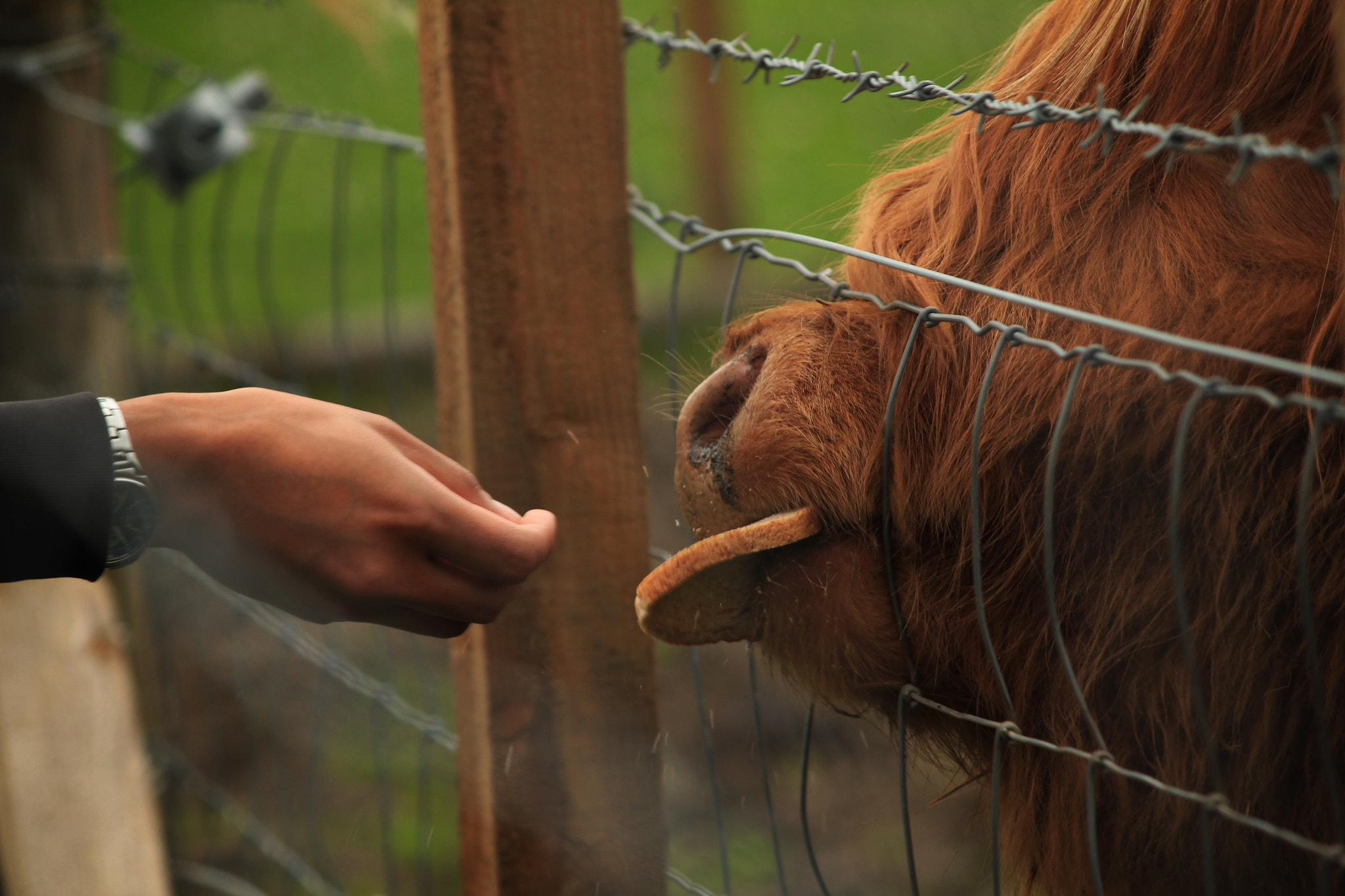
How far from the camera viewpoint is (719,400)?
1.18 meters

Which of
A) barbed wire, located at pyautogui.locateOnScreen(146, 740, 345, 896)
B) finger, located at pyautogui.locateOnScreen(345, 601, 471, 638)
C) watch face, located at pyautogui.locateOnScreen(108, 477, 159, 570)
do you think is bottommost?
barbed wire, located at pyautogui.locateOnScreen(146, 740, 345, 896)

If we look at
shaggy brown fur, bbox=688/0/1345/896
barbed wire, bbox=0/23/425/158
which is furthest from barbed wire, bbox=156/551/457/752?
barbed wire, bbox=0/23/425/158

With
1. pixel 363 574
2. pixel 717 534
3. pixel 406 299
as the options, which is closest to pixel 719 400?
pixel 717 534

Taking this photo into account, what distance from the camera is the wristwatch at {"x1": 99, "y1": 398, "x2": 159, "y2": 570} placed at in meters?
1.00

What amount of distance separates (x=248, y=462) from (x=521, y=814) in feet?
1.90

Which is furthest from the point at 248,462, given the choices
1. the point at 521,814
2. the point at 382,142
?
the point at 382,142

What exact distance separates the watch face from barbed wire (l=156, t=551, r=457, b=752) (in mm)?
387

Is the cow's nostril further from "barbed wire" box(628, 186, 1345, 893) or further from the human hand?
the human hand

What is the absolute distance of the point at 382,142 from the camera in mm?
1870

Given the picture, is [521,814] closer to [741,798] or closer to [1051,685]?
Result: [1051,685]

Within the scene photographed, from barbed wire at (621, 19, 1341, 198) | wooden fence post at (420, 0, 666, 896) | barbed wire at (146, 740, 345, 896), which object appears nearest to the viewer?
barbed wire at (621, 19, 1341, 198)

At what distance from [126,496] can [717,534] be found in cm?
51

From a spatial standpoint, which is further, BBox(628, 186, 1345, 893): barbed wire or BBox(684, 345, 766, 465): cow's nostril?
BBox(684, 345, 766, 465): cow's nostril

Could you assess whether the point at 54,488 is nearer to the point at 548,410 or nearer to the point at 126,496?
the point at 126,496
